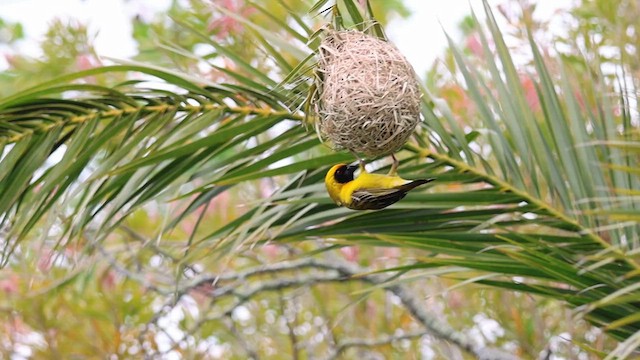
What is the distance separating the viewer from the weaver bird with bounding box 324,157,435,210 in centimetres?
168

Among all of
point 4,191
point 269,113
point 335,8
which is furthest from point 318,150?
point 335,8

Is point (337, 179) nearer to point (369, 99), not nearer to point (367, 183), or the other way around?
point (367, 183)

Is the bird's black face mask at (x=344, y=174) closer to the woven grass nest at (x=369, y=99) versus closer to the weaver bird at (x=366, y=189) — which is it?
the weaver bird at (x=366, y=189)

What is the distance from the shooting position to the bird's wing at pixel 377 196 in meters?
1.67

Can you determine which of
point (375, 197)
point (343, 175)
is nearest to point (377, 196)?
point (375, 197)

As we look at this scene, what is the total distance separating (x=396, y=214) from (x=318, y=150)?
4.76 ft

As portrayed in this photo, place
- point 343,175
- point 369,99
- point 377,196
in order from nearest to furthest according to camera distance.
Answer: point 369,99 → point 377,196 → point 343,175

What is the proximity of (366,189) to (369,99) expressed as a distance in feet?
0.66

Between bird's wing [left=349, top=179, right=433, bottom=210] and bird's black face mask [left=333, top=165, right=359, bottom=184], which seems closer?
bird's wing [left=349, top=179, right=433, bottom=210]

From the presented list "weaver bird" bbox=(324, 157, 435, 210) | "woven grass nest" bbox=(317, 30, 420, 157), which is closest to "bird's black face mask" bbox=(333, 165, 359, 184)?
"weaver bird" bbox=(324, 157, 435, 210)

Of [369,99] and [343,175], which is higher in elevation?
[369,99]

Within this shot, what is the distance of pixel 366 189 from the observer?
171 cm

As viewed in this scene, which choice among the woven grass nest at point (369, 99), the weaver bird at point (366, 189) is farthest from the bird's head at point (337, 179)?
the woven grass nest at point (369, 99)

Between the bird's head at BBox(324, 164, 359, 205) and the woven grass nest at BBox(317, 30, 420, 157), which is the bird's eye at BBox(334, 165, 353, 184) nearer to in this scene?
the bird's head at BBox(324, 164, 359, 205)
